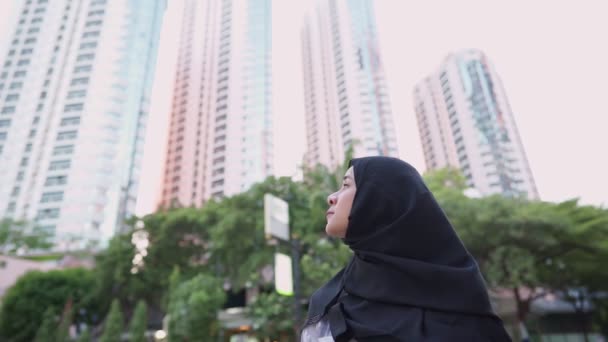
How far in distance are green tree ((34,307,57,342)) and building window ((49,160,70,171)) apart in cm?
3205

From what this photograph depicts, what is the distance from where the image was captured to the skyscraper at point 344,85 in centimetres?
5859

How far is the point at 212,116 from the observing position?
61.5 m

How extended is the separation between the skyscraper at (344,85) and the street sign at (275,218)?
41920mm

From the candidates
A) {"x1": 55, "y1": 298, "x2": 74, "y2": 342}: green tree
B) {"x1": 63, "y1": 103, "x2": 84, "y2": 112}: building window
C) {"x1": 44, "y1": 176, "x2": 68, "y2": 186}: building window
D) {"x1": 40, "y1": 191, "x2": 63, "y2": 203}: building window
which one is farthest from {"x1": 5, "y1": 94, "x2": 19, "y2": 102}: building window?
{"x1": 55, "y1": 298, "x2": 74, "y2": 342}: green tree

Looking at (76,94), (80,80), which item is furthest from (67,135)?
(80,80)

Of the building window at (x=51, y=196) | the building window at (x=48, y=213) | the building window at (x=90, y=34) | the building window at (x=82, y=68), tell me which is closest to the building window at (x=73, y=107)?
the building window at (x=82, y=68)

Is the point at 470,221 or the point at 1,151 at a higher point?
the point at 1,151

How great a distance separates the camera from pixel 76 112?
159 feet

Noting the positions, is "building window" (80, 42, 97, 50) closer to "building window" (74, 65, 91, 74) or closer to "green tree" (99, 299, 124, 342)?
"building window" (74, 65, 91, 74)

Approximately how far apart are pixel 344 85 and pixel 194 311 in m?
54.0

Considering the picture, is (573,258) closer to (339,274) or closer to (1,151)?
(339,274)

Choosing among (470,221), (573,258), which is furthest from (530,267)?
(573,258)

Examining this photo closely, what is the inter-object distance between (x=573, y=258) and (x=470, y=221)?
5.88 metres

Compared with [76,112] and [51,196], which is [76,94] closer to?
[76,112]
